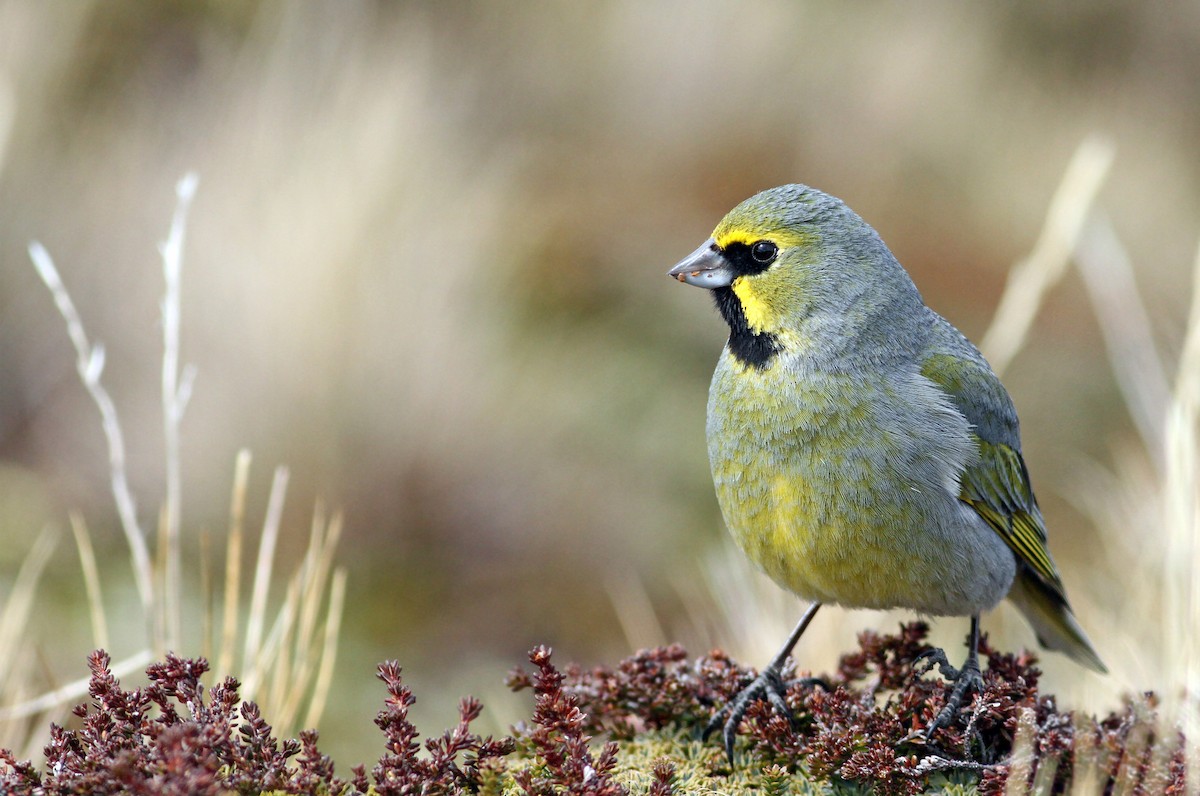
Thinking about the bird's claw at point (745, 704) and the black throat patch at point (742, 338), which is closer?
the bird's claw at point (745, 704)

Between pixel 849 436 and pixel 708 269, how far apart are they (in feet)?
2.11

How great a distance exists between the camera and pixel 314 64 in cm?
768

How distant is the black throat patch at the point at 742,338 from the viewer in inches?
136

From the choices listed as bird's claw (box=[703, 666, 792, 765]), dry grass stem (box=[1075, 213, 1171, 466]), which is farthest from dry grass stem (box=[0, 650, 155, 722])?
dry grass stem (box=[1075, 213, 1171, 466])

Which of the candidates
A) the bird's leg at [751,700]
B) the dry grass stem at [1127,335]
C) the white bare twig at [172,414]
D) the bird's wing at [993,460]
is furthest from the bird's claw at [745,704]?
the dry grass stem at [1127,335]

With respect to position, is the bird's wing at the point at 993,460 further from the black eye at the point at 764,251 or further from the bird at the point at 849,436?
the black eye at the point at 764,251

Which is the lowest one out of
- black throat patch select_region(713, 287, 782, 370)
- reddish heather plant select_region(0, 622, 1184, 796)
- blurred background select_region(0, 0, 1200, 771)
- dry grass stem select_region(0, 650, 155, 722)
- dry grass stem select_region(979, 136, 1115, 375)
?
reddish heather plant select_region(0, 622, 1184, 796)

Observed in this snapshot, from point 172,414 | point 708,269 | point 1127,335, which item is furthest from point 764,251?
point 1127,335

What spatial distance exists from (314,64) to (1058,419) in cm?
538

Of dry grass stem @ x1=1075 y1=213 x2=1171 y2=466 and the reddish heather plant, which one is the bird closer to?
the reddish heather plant

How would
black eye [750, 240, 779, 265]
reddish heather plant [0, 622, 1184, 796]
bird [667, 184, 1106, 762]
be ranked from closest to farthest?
reddish heather plant [0, 622, 1184, 796]
bird [667, 184, 1106, 762]
black eye [750, 240, 779, 265]

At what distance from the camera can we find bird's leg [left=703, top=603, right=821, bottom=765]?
3064 mm

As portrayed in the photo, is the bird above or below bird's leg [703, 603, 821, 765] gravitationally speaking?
above

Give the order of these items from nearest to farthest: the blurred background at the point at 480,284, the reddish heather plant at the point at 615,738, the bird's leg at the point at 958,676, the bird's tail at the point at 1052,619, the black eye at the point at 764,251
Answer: the reddish heather plant at the point at 615,738, the bird's leg at the point at 958,676, the black eye at the point at 764,251, the bird's tail at the point at 1052,619, the blurred background at the point at 480,284
